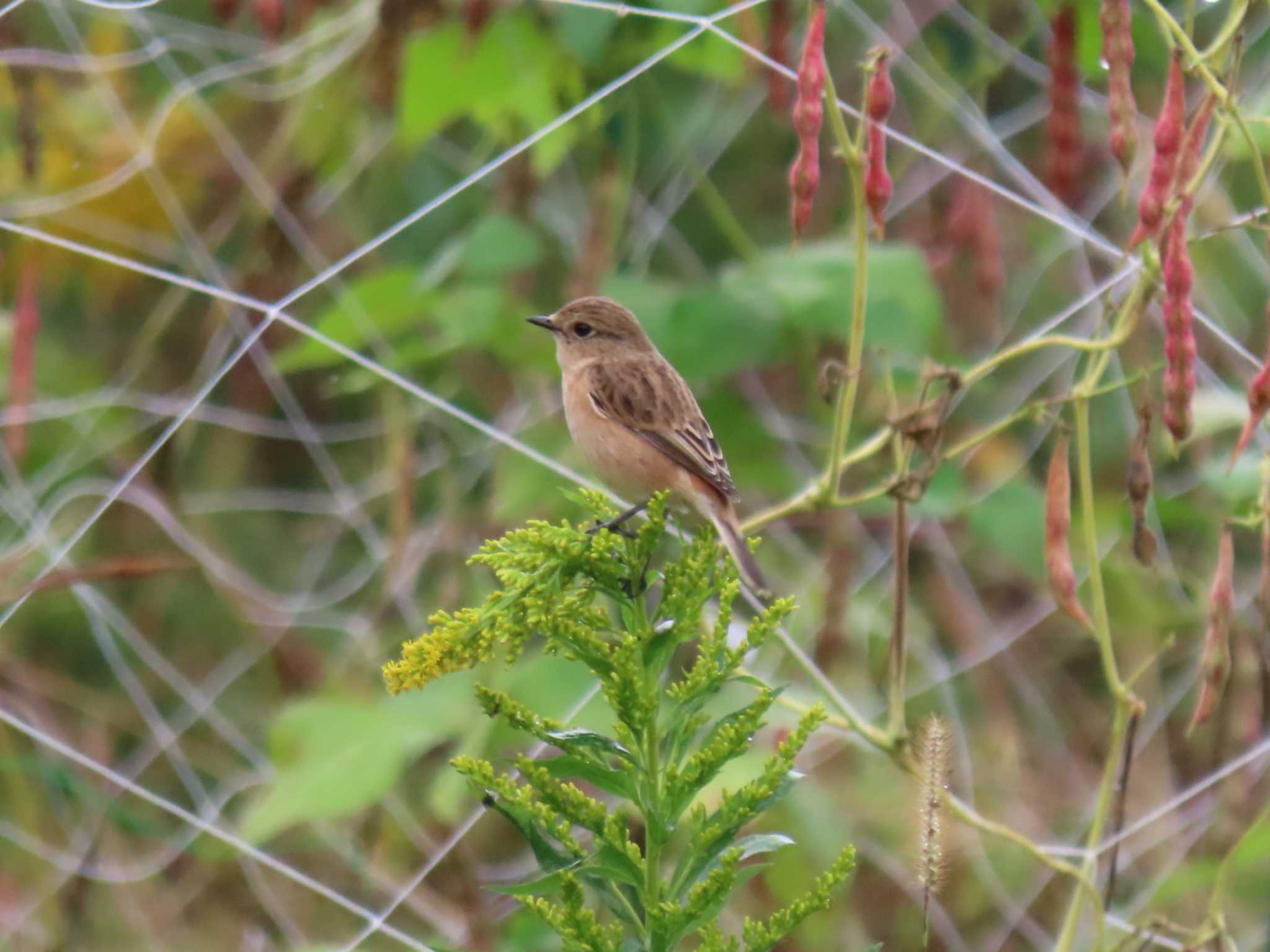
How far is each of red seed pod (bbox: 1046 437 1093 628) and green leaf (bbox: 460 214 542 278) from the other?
1492mm

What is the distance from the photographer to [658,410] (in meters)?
3.08

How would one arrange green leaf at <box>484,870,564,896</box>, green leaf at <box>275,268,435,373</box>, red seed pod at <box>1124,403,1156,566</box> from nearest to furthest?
green leaf at <box>484,870,564,896</box> < red seed pod at <box>1124,403,1156,566</box> < green leaf at <box>275,268,435,373</box>

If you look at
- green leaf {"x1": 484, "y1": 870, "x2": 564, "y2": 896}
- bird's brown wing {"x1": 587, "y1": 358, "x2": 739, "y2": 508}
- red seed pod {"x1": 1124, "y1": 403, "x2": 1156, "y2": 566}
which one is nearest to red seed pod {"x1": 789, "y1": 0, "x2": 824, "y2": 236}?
red seed pod {"x1": 1124, "y1": 403, "x2": 1156, "y2": 566}

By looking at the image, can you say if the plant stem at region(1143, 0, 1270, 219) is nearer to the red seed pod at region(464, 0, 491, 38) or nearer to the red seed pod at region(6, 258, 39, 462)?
the red seed pod at region(464, 0, 491, 38)

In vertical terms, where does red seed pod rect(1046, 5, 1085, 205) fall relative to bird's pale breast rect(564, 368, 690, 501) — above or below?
above

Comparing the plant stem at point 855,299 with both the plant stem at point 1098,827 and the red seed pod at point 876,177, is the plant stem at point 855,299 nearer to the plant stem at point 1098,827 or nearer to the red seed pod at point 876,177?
the red seed pod at point 876,177

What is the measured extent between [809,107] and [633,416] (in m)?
1.08

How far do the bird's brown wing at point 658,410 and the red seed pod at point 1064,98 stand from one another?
37.6 inches

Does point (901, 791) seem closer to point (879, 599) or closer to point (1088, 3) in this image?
point (879, 599)

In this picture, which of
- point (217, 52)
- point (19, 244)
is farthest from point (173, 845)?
point (217, 52)

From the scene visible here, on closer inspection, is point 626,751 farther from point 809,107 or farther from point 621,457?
point 621,457

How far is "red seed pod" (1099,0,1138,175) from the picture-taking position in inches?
85.9

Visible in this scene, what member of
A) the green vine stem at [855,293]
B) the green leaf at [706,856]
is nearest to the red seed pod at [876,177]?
the green vine stem at [855,293]

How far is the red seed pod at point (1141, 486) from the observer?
2143 millimetres
